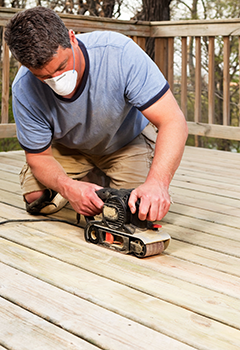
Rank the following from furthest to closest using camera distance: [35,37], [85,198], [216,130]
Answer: [216,130]
[85,198]
[35,37]

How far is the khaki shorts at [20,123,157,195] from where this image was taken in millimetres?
2514

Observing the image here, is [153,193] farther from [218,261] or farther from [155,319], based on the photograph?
[155,319]

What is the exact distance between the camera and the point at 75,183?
6.62 feet

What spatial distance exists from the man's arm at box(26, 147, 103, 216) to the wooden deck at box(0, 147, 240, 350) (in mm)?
173

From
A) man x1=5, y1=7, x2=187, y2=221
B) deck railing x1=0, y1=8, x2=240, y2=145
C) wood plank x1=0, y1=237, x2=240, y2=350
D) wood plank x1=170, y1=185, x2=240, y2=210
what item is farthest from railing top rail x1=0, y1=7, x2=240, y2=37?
wood plank x1=0, y1=237, x2=240, y2=350

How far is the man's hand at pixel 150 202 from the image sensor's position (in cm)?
174

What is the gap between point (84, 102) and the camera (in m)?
2.06

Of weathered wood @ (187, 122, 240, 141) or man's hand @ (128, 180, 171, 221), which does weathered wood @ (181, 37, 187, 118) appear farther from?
man's hand @ (128, 180, 171, 221)

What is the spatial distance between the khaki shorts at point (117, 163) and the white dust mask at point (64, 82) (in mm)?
684

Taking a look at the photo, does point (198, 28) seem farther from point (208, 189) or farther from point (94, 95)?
point (94, 95)

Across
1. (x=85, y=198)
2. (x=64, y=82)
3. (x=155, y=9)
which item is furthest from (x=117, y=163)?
(x=155, y=9)

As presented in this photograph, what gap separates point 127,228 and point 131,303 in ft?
1.28

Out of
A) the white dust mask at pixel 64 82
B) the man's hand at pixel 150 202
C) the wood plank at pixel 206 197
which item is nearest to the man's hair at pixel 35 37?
the white dust mask at pixel 64 82

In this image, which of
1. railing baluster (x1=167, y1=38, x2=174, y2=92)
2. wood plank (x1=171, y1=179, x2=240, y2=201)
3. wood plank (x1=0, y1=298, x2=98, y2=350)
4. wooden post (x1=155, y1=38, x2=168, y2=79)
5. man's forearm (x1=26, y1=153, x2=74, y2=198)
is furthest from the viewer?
wooden post (x1=155, y1=38, x2=168, y2=79)
